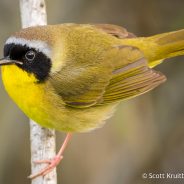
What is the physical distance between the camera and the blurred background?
5.96 metres

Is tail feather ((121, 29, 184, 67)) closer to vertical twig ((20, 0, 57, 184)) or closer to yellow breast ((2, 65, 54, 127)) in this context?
vertical twig ((20, 0, 57, 184))

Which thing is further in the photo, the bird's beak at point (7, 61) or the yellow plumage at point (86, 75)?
the yellow plumage at point (86, 75)

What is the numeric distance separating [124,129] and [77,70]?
1.38 metres

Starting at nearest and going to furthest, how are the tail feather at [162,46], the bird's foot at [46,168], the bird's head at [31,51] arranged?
the bird's head at [31,51] < the bird's foot at [46,168] < the tail feather at [162,46]

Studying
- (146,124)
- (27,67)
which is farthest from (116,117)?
(27,67)

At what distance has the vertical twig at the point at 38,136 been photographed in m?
4.77

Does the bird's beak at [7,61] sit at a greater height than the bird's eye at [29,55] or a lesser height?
lesser

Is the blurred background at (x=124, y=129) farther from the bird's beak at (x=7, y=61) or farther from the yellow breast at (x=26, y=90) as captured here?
the bird's beak at (x=7, y=61)

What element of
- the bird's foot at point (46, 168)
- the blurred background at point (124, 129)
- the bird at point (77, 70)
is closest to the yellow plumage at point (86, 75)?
the bird at point (77, 70)

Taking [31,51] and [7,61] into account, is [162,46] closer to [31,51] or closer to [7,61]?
[31,51]

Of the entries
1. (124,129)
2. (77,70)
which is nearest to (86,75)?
(77,70)

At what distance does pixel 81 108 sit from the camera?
4934 millimetres

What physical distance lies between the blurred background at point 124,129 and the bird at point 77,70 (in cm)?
88

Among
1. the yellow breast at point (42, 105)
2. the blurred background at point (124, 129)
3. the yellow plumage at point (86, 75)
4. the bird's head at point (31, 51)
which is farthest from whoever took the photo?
the blurred background at point (124, 129)
